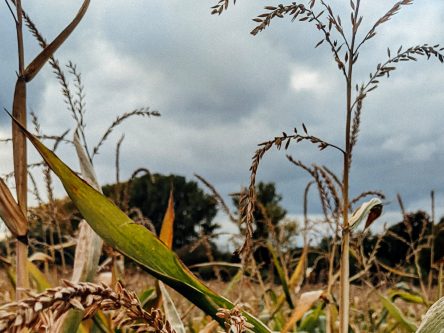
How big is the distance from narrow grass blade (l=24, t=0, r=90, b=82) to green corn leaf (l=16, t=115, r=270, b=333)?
5.1 inches

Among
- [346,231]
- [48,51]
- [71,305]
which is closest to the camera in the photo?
[71,305]

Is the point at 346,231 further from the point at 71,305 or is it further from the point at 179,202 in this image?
the point at 179,202

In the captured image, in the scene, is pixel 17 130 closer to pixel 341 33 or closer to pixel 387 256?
pixel 341 33

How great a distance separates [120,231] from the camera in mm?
929

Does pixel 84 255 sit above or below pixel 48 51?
below

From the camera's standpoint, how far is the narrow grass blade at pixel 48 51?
981mm

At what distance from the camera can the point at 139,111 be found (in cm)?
167

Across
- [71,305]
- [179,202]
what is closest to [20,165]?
[71,305]

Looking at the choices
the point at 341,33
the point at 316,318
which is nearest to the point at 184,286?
the point at 341,33

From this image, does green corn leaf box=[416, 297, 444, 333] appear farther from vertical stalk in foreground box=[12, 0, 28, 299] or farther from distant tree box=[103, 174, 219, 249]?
distant tree box=[103, 174, 219, 249]

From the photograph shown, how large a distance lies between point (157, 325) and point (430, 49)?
65 centimetres

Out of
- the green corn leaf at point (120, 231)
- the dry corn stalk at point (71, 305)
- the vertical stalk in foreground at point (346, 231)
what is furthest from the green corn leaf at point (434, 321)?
the dry corn stalk at point (71, 305)

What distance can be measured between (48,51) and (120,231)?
32cm

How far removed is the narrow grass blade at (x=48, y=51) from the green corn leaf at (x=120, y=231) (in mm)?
129
